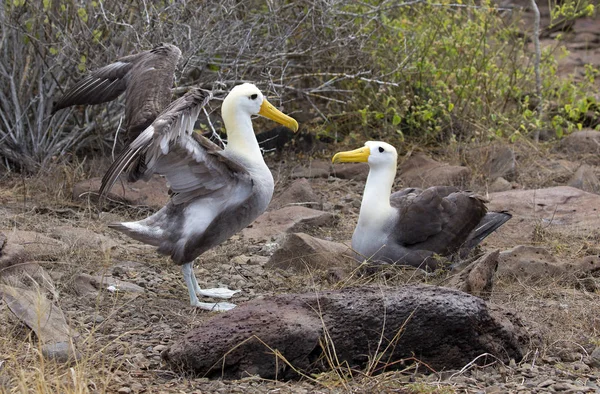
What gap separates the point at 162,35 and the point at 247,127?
1673 millimetres

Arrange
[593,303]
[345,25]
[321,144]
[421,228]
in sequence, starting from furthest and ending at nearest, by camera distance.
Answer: [321,144] < [345,25] < [421,228] < [593,303]

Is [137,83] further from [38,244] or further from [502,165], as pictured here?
[502,165]

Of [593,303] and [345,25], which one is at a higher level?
[345,25]

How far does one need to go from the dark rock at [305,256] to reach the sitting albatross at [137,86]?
2.92ft

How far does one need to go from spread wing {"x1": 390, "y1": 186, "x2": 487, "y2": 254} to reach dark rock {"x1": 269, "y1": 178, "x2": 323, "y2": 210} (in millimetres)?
1247

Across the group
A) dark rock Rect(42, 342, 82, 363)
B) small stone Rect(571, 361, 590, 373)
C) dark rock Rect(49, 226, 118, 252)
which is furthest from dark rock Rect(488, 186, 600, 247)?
dark rock Rect(42, 342, 82, 363)

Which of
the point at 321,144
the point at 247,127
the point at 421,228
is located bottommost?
the point at 321,144

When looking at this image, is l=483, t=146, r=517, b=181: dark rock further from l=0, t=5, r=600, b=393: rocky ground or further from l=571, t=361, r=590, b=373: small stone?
l=571, t=361, r=590, b=373: small stone

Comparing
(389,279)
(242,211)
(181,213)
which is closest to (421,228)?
(389,279)

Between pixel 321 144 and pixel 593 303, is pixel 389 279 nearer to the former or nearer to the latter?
pixel 593 303

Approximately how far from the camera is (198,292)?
167 inches

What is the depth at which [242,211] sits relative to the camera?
165 inches

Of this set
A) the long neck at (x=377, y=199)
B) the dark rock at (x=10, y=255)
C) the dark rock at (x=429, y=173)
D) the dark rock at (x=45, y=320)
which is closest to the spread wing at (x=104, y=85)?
the dark rock at (x=10, y=255)

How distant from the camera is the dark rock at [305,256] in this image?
4.43 meters
